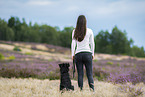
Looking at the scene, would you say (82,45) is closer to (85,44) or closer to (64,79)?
(85,44)

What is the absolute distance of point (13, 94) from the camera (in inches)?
152

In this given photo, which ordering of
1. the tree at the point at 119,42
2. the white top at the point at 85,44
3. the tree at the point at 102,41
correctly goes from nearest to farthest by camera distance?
the white top at the point at 85,44, the tree at the point at 119,42, the tree at the point at 102,41

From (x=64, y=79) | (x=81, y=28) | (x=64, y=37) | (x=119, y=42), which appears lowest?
(x=64, y=79)

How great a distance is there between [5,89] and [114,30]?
4899 cm

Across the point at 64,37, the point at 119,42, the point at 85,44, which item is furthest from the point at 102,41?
the point at 85,44

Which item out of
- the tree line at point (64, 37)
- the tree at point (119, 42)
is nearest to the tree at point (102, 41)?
the tree line at point (64, 37)

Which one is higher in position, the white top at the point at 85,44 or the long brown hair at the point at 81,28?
the long brown hair at the point at 81,28

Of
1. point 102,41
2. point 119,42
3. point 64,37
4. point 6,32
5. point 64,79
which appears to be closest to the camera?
point 64,79

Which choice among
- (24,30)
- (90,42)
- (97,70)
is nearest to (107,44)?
(24,30)

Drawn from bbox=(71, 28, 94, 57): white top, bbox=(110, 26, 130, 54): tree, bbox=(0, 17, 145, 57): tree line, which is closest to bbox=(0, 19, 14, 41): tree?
bbox=(0, 17, 145, 57): tree line

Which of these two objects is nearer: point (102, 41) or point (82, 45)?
point (82, 45)

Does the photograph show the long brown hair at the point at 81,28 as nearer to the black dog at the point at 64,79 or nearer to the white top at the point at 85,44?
the white top at the point at 85,44

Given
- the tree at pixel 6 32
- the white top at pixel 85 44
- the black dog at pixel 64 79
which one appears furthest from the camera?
the tree at pixel 6 32

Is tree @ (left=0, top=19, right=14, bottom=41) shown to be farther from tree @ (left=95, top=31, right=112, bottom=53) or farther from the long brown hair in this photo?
the long brown hair
